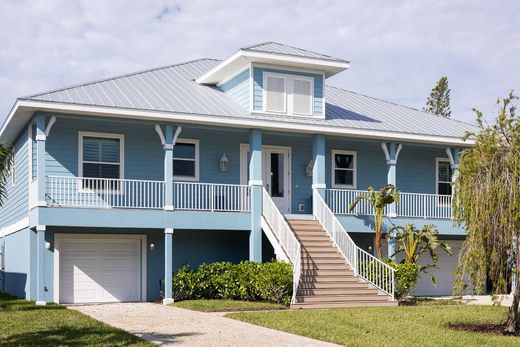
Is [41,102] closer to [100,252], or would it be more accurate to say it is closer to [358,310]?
[100,252]

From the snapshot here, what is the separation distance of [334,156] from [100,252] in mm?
8282

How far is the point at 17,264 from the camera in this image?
23.1 metres

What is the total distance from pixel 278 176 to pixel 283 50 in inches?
157

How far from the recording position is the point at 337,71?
23.6 meters

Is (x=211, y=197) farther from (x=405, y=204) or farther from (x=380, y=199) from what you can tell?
(x=405, y=204)

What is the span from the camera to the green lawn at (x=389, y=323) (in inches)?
492

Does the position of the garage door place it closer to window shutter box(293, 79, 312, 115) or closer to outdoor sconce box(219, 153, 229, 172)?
outdoor sconce box(219, 153, 229, 172)

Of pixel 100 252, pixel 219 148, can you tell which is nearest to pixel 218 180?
pixel 219 148

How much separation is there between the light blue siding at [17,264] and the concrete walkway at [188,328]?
158 inches

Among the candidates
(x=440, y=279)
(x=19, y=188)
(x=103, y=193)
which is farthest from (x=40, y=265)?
(x=440, y=279)

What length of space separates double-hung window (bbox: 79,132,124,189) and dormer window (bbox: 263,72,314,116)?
4521mm

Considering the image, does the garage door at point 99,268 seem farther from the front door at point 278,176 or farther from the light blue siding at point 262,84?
the light blue siding at point 262,84

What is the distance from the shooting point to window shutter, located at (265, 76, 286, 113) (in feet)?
74.4

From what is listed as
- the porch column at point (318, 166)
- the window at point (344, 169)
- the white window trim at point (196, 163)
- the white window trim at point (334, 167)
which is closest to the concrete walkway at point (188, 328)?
the white window trim at point (196, 163)
